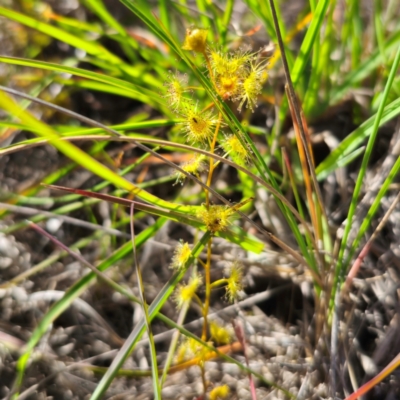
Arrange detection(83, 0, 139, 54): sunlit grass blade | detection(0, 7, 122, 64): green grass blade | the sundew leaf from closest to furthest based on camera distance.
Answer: the sundew leaf
detection(0, 7, 122, 64): green grass blade
detection(83, 0, 139, 54): sunlit grass blade

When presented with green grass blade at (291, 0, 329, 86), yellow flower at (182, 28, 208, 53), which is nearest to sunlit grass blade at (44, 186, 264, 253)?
yellow flower at (182, 28, 208, 53)

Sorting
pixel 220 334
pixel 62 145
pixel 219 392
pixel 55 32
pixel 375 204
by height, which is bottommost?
pixel 219 392

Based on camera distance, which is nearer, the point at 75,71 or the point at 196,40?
the point at 196,40

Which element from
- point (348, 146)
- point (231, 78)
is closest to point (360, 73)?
point (348, 146)

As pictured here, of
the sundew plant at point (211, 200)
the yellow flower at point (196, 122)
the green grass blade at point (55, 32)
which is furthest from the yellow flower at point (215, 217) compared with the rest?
the green grass blade at point (55, 32)

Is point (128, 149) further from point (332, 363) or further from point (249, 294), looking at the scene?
point (332, 363)

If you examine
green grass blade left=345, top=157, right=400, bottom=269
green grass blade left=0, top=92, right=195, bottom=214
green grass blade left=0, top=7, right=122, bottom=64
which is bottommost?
green grass blade left=345, top=157, right=400, bottom=269

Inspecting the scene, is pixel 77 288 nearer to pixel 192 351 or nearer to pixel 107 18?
pixel 192 351

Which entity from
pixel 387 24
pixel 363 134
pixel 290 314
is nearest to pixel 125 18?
pixel 387 24

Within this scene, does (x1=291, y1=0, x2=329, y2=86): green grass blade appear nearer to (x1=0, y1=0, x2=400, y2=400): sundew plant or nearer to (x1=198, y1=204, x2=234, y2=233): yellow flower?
(x1=0, y1=0, x2=400, y2=400): sundew plant
